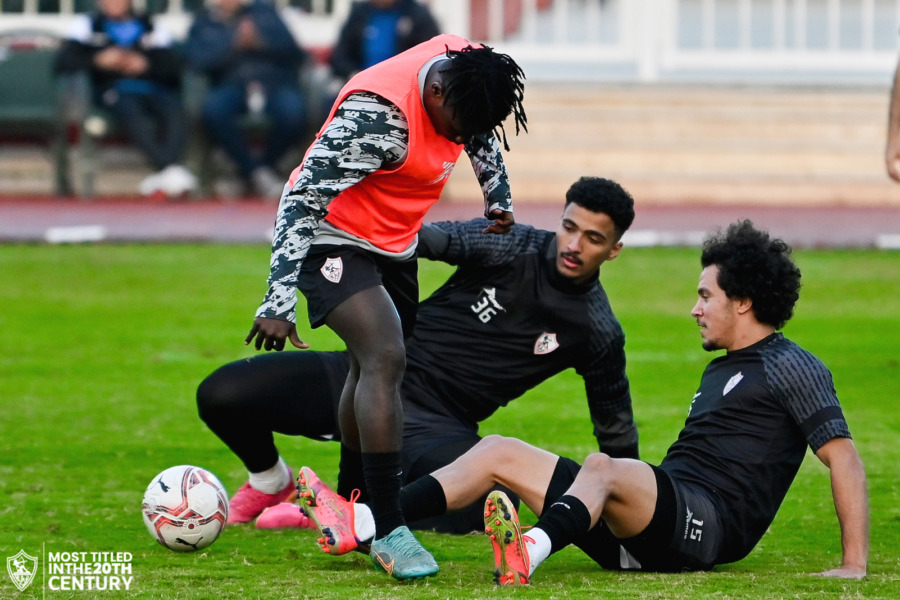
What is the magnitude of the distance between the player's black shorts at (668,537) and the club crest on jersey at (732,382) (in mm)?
→ 335

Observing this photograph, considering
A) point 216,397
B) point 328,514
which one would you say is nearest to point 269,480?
point 216,397

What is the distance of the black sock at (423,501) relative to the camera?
4.79 m

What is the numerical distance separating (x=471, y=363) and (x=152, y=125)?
10.8 metres

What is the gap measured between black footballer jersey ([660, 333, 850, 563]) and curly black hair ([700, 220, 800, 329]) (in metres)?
0.14

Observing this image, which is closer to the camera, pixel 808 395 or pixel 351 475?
pixel 808 395

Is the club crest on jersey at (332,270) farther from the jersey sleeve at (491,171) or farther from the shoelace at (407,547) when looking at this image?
the shoelace at (407,547)

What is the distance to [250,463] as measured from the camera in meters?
5.70

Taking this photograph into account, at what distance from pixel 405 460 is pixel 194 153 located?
37.7ft

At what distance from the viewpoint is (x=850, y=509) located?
4.54m

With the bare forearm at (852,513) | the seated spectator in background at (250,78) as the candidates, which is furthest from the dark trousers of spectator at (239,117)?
the bare forearm at (852,513)

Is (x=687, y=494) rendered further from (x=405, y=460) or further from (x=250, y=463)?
(x=250, y=463)

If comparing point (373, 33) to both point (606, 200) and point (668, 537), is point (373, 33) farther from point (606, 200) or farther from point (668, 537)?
point (668, 537)

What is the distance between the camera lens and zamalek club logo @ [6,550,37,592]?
14.7 ft

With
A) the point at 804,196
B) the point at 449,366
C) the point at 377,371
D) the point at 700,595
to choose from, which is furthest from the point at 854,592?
the point at 804,196
